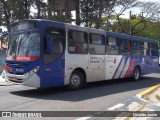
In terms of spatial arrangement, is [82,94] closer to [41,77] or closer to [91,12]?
[41,77]

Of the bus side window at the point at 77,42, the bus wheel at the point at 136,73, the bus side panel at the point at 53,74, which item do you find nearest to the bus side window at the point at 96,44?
the bus side window at the point at 77,42

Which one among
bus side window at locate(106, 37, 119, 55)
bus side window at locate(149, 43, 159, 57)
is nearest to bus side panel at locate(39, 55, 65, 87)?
A: bus side window at locate(106, 37, 119, 55)

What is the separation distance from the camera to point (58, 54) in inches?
485

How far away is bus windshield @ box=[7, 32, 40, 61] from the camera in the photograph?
11.6 meters

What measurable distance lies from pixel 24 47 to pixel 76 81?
2.88 m

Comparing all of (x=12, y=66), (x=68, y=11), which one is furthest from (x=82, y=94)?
(x=68, y=11)

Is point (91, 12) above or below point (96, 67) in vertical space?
above

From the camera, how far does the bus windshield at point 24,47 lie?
1159 centimetres

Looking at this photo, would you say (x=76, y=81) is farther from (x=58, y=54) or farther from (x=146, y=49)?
(x=146, y=49)

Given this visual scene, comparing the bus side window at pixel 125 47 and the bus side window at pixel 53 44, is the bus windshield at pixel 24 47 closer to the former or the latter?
the bus side window at pixel 53 44

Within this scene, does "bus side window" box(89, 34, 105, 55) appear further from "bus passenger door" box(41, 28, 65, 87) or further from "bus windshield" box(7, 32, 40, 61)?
"bus windshield" box(7, 32, 40, 61)

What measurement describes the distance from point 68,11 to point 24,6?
15.9 ft

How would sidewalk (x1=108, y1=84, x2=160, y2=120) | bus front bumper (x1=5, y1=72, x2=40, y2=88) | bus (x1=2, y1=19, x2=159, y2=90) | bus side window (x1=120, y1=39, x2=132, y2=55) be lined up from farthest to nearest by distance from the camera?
bus side window (x1=120, y1=39, x2=132, y2=55) → bus (x1=2, y1=19, x2=159, y2=90) → bus front bumper (x1=5, y1=72, x2=40, y2=88) → sidewalk (x1=108, y1=84, x2=160, y2=120)

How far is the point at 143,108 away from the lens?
9.39m
